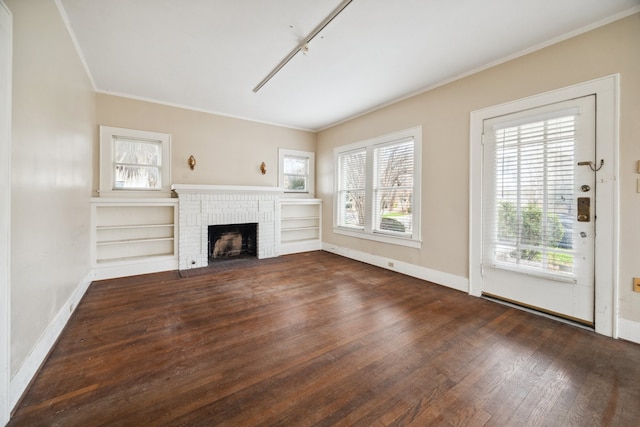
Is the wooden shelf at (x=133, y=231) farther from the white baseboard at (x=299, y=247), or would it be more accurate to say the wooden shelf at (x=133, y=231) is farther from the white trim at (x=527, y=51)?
the white trim at (x=527, y=51)

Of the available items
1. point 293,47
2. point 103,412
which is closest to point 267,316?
point 103,412

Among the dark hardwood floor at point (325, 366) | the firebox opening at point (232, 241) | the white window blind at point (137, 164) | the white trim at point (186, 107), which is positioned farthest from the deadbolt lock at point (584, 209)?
the white window blind at point (137, 164)

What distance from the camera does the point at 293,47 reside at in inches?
108

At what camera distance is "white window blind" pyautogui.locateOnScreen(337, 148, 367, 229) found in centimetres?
493

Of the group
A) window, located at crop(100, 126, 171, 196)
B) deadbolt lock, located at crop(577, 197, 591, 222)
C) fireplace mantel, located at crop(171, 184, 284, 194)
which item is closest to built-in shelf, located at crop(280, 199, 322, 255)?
fireplace mantel, located at crop(171, 184, 284, 194)

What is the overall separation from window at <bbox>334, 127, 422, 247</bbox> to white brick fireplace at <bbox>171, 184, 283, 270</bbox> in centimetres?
141

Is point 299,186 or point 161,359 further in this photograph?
point 299,186

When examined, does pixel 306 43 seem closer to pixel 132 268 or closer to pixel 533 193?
pixel 533 193

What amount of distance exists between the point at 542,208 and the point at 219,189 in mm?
4524

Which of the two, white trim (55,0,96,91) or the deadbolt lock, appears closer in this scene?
white trim (55,0,96,91)

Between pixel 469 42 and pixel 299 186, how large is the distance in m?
4.04

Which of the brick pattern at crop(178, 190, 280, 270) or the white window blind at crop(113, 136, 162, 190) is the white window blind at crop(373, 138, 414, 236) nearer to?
the brick pattern at crop(178, 190, 280, 270)

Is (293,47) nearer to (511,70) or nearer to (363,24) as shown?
(363,24)

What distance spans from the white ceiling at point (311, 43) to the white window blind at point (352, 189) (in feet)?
4.50
